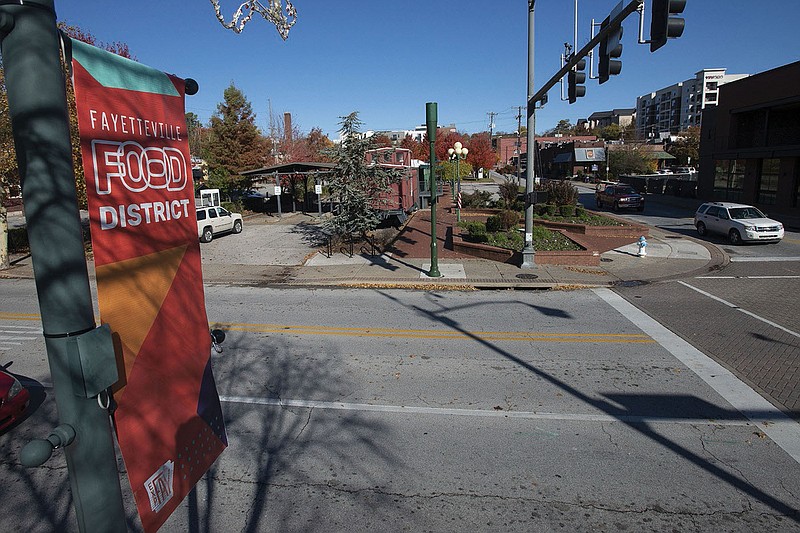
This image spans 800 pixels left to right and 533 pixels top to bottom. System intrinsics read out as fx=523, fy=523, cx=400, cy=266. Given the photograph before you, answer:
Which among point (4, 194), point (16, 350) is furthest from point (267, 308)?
point (4, 194)

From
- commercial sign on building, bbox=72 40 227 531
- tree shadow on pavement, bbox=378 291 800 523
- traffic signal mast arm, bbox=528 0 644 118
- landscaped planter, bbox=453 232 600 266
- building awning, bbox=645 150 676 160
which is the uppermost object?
traffic signal mast arm, bbox=528 0 644 118

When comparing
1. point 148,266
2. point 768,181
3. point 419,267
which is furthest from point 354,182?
point 768,181

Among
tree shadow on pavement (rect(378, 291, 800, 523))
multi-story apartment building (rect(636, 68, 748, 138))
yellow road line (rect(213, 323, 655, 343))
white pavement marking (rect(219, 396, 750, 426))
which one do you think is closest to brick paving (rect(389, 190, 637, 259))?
yellow road line (rect(213, 323, 655, 343))

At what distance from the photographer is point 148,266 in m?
2.55

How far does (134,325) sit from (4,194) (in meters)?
20.9

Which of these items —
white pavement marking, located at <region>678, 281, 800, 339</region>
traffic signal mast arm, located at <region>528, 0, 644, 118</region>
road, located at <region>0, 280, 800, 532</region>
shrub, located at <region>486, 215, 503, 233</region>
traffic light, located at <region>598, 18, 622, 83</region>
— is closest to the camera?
road, located at <region>0, 280, 800, 532</region>

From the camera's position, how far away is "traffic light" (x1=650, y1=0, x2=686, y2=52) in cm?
739

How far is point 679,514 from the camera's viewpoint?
15.8 ft

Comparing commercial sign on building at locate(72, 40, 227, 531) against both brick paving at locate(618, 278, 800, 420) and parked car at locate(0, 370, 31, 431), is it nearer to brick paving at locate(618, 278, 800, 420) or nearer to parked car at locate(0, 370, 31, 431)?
parked car at locate(0, 370, 31, 431)

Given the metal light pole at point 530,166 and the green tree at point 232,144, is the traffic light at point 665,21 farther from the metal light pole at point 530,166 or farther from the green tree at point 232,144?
the green tree at point 232,144

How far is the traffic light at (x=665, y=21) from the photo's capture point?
739 cm

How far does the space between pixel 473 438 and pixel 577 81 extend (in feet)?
30.1

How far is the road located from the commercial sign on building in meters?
2.43

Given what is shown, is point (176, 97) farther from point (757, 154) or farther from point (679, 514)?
point (757, 154)
